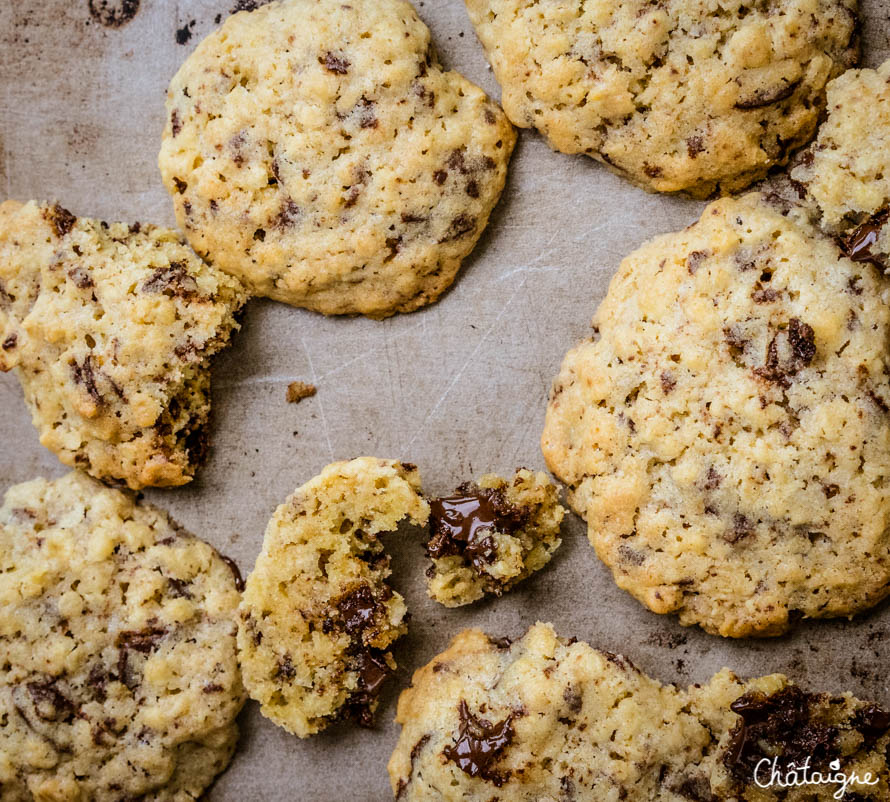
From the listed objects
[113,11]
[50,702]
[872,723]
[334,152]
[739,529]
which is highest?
[113,11]

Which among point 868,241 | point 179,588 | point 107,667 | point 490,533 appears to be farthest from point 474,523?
point 868,241

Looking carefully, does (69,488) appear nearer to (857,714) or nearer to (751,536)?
(751,536)

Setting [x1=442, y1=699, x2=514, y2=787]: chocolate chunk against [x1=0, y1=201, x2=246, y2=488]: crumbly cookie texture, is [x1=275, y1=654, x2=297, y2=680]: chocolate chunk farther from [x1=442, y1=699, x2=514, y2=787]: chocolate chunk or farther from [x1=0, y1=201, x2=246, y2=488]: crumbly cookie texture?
[x1=0, y1=201, x2=246, y2=488]: crumbly cookie texture

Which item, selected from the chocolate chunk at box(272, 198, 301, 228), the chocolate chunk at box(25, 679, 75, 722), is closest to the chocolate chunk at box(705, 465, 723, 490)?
the chocolate chunk at box(272, 198, 301, 228)

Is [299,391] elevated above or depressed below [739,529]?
above

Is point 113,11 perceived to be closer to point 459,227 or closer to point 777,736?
point 459,227

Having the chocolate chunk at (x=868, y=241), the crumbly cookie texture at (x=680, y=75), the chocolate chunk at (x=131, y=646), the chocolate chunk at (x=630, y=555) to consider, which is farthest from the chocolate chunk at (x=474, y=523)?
the chocolate chunk at (x=868, y=241)
